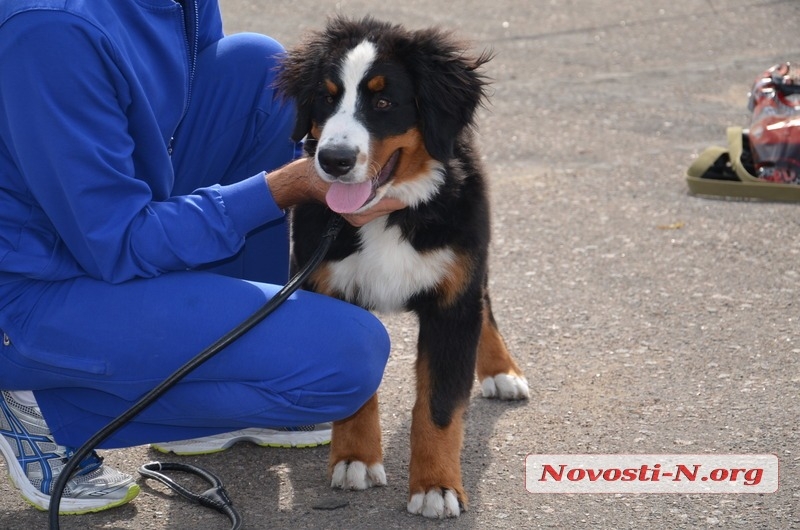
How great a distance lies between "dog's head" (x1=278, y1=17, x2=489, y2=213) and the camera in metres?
2.49

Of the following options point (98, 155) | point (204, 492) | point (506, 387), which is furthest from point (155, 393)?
point (506, 387)

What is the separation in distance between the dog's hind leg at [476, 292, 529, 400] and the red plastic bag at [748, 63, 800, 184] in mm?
1905

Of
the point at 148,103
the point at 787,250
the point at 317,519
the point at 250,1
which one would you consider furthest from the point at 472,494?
the point at 250,1

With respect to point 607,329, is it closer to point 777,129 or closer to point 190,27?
point 777,129

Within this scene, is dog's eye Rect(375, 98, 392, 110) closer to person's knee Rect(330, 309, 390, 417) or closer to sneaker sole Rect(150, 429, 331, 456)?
person's knee Rect(330, 309, 390, 417)

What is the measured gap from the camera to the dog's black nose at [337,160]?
2.39m

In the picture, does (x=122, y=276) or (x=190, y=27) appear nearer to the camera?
(x=122, y=276)

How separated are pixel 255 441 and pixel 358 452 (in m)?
0.39

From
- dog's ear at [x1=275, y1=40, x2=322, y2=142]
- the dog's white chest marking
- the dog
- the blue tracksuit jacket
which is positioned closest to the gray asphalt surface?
the dog

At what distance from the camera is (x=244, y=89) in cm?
299

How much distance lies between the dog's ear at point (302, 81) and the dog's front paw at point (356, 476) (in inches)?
31.9

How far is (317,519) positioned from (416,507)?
0.76ft

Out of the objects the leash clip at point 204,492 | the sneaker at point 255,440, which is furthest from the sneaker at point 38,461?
the sneaker at point 255,440

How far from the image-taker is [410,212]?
2.69 meters
